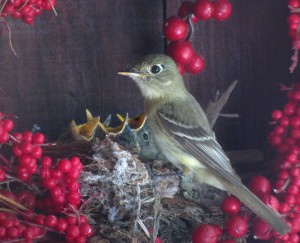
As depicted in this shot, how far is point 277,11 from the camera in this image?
258 cm

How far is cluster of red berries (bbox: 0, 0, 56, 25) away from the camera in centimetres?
213

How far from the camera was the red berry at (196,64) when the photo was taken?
8.00ft

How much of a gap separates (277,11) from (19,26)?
99 cm

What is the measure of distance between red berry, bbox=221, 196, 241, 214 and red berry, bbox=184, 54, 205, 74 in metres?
0.50

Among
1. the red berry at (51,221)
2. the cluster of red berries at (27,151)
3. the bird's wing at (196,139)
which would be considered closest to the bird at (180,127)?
the bird's wing at (196,139)

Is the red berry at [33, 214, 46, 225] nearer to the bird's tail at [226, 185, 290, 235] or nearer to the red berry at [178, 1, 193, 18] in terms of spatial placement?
the bird's tail at [226, 185, 290, 235]

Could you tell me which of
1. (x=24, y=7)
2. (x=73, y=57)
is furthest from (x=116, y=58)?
(x=24, y=7)

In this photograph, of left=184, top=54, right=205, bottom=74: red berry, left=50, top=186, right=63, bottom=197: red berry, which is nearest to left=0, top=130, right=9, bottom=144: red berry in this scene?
→ left=50, top=186, right=63, bottom=197: red berry

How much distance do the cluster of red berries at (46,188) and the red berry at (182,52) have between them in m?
0.59

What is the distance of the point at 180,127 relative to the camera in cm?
252

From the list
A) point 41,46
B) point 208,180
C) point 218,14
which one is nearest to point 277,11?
point 218,14

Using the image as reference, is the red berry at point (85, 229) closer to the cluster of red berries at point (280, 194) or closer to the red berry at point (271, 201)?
the cluster of red berries at point (280, 194)

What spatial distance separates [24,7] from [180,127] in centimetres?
75

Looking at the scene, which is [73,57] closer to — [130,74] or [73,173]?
[130,74]
